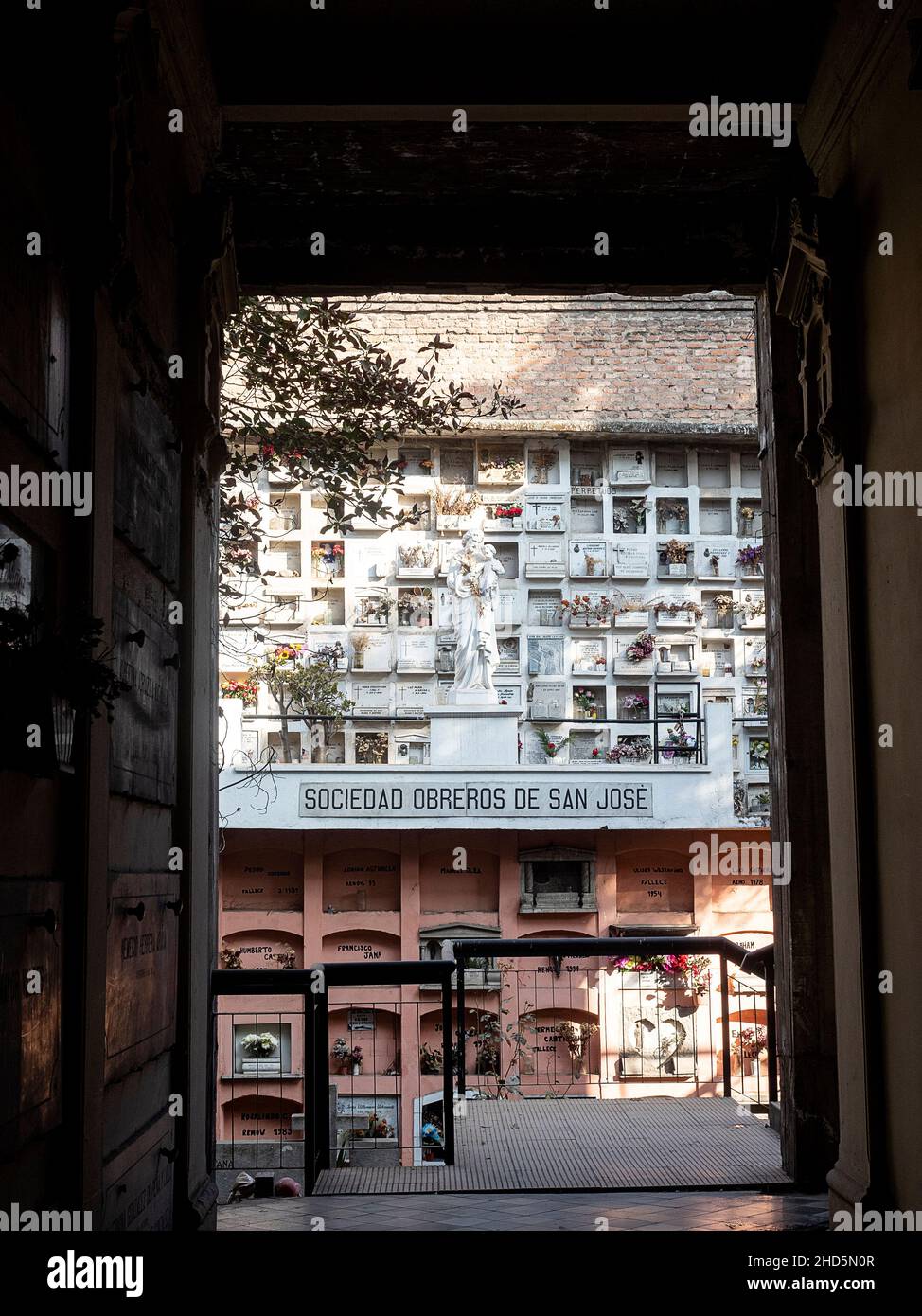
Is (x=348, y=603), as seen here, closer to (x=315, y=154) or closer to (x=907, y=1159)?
(x=315, y=154)

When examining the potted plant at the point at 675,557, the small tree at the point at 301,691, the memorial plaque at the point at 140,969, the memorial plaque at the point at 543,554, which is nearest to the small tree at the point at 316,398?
the memorial plaque at the point at 140,969

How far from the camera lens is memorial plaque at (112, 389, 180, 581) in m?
3.00

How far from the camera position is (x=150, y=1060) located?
3338 millimetres

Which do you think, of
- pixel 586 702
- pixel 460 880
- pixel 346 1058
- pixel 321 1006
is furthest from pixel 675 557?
pixel 321 1006

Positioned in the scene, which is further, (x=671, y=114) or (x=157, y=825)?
(x=671, y=114)

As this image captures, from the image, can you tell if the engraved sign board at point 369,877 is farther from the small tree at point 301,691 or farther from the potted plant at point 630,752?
the potted plant at point 630,752

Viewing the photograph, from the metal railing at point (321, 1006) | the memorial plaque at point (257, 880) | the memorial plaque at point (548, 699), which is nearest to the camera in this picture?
the metal railing at point (321, 1006)

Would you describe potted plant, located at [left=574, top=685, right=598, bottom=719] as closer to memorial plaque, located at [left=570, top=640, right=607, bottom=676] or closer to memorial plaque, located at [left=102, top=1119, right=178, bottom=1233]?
memorial plaque, located at [left=570, top=640, right=607, bottom=676]

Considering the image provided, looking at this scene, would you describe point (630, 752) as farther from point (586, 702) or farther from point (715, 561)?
point (715, 561)

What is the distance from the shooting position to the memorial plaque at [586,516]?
1414 centimetres

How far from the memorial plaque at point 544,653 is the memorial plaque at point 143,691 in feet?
33.4
